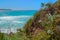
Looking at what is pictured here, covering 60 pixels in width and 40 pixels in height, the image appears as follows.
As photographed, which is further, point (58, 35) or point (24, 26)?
point (24, 26)

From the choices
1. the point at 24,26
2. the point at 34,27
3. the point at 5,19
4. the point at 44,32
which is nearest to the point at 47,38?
the point at 44,32

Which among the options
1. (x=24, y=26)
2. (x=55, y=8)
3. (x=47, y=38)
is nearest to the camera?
(x=47, y=38)

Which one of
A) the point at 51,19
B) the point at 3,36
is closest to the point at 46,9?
the point at 51,19

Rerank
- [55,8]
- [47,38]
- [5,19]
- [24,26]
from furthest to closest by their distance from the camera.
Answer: [5,19] → [24,26] → [55,8] → [47,38]

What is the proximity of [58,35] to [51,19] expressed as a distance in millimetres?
298

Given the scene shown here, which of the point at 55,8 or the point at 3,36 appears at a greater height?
the point at 55,8

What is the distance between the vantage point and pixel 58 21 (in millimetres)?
4570

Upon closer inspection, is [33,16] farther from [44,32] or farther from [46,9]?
[44,32]

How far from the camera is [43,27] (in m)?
4.75

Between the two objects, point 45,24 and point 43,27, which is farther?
point 43,27

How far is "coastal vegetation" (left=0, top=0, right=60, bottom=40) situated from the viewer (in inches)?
177

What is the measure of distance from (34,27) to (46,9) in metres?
0.42

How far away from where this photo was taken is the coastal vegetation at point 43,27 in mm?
4492

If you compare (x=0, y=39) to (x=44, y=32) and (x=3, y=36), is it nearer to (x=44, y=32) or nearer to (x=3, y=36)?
(x=3, y=36)
